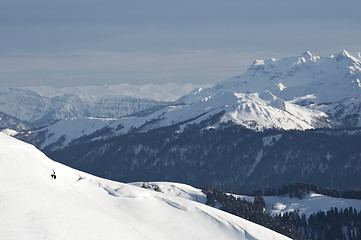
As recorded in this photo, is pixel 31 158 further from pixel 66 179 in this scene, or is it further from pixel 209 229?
pixel 209 229

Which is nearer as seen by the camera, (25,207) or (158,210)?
(25,207)

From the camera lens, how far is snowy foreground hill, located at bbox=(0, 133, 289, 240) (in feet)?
295

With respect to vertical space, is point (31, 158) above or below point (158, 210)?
above

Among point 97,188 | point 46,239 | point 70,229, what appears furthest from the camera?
point 97,188

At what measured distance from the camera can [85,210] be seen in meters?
100

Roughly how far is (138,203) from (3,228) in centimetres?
3281

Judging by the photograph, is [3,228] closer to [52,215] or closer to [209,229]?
[52,215]

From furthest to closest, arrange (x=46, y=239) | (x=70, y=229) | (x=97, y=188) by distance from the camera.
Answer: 1. (x=97, y=188)
2. (x=70, y=229)
3. (x=46, y=239)

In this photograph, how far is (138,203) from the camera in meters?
113

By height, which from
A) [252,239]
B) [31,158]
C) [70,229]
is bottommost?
[252,239]

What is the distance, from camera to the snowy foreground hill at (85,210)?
90.0 m

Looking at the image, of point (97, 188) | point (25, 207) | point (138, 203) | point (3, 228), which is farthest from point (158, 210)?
point (3, 228)

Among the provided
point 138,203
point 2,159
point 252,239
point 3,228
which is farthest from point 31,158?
point 252,239

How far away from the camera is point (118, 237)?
94.5m
